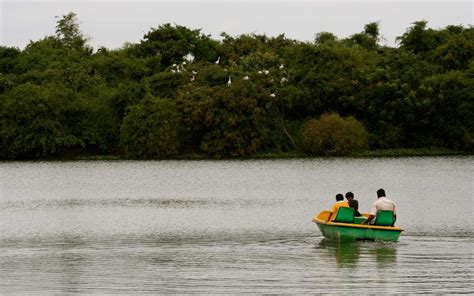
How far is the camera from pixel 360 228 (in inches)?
1107

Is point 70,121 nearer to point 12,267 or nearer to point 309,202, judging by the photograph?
point 309,202

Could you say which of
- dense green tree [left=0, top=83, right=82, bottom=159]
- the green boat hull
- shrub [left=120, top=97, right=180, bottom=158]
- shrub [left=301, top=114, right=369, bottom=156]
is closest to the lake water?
the green boat hull

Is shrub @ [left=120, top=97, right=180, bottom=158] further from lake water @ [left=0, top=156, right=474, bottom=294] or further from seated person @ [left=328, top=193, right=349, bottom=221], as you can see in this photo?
seated person @ [left=328, top=193, right=349, bottom=221]

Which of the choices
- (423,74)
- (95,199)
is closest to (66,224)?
(95,199)

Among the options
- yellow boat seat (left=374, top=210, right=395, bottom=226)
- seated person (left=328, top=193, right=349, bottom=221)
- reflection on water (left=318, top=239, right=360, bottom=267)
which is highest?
seated person (left=328, top=193, right=349, bottom=221)

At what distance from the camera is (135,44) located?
276 feet

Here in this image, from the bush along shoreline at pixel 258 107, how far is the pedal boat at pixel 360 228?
43.3 meters

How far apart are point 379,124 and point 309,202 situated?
107ft

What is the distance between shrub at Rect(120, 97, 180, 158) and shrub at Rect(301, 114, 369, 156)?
8715 millimetres

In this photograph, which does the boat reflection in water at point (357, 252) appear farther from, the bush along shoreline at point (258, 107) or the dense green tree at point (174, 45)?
the dense green tree at point (174, 45)

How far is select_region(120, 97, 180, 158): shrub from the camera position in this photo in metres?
72.6

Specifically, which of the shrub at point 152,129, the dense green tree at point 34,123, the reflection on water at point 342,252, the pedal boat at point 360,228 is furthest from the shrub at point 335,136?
the pedal boat at point 360,228

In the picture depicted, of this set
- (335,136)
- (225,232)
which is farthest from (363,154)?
(225,232)

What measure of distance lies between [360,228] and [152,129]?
150 feet
